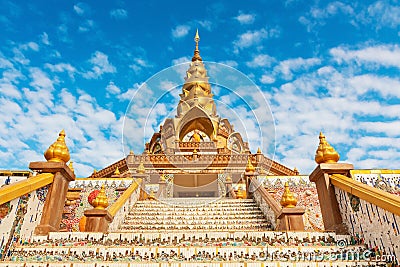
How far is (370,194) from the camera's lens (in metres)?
4.16

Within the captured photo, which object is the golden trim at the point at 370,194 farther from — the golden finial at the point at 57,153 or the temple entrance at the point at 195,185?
the temple entrance at the point at 195,185

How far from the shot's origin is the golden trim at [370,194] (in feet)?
12.1

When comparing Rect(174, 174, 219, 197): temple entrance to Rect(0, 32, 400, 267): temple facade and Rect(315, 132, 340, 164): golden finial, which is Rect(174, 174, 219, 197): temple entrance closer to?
Rect(0, 32, 400, 267): temple facade

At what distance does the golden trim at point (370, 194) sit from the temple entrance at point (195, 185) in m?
11.8

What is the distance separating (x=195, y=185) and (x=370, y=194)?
1375 centimetres

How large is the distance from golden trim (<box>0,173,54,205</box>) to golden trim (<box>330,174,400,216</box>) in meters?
4.75

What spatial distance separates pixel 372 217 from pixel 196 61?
28791 mm

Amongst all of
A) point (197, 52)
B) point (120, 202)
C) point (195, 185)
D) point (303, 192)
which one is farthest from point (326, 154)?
point (197, 52)

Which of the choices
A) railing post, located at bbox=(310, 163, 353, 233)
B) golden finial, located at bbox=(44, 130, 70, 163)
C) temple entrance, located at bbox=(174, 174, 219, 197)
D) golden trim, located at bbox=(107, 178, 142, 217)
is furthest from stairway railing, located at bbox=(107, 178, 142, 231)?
temple entrance, located at bbox=(174, 174, 219, 197)

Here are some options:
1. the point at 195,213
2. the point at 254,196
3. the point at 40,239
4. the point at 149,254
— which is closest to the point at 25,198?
the point at 40,239

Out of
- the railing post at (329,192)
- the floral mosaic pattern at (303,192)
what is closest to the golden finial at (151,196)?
the floral mosaic pattern at (303,192)

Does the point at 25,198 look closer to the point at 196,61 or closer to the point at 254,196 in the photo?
the point at 254,196

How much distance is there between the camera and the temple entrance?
1685 centimetres

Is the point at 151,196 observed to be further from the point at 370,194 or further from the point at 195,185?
the point at 370,194
